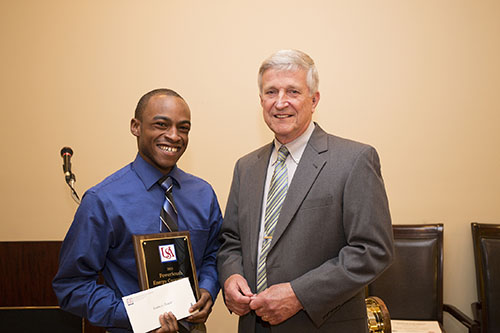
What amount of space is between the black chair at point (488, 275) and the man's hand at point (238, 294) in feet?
5.84

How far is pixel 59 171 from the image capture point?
312 centimetres

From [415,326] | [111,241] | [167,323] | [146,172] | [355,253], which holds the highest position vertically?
[146,172]

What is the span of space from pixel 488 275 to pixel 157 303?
2155 millimetres

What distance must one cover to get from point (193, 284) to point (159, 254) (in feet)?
0.62

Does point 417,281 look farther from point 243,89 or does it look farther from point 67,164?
point 67,164

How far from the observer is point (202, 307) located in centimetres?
161

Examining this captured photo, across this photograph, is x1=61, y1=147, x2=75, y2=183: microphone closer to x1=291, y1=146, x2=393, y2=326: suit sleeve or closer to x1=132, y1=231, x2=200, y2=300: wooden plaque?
x1=132, y1=231, x2=200, y2=300: wooden plaque

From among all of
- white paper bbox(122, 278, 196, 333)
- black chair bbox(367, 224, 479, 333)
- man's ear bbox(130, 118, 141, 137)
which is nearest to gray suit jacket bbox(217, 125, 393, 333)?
white paper bbox(122, 278, 196, 333)

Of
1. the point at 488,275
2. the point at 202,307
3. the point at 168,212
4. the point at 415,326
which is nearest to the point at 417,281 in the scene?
the point at 415,326

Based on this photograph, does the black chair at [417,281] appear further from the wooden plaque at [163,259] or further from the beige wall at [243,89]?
the wooden plaque at [163,259]

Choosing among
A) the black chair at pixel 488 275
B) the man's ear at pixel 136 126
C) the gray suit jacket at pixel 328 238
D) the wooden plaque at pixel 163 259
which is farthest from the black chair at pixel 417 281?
the man's ear at pixel 136 126

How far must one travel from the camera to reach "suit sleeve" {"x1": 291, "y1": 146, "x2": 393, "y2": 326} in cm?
148

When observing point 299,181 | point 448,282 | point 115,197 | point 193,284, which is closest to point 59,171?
point 115,197

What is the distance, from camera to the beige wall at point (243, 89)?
2.79 meters
